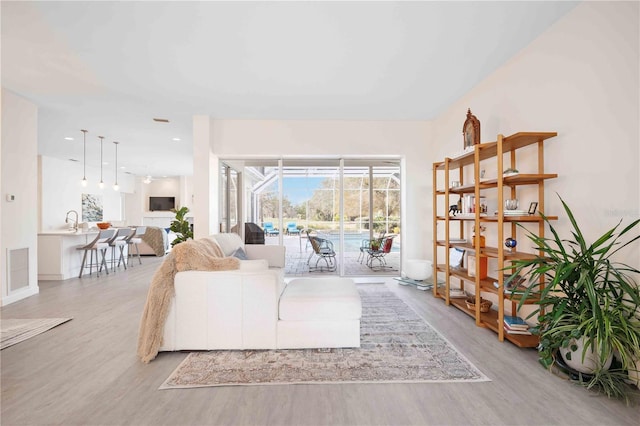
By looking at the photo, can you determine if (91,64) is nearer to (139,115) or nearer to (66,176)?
(139,115)

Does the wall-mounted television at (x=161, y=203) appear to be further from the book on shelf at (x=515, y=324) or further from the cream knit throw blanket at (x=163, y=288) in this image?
the book on shelf at (x=515, y=324)

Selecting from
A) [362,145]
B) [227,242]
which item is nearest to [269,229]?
[227,242]

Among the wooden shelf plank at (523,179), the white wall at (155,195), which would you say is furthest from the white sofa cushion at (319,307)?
the white wall at (155,195)

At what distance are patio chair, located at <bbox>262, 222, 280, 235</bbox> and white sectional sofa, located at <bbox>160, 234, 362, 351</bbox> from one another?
309 cm

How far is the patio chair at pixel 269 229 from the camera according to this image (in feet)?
18.6

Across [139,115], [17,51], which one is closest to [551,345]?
[17,51]

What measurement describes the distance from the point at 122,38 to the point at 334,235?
4.16m

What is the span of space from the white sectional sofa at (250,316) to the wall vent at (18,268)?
326 cm

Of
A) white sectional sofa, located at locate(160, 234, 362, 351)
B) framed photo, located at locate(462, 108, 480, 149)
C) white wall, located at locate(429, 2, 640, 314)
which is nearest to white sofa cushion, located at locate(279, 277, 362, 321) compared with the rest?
white sectional sofa, located at locate(160, 234, 362, 351)

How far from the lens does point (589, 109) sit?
8.01ft

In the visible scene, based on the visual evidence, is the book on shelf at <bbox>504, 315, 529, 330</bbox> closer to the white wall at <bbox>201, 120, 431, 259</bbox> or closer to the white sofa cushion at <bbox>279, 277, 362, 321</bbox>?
the white sofa cushion at <bbox>279, 277, 362, 321</bbox>

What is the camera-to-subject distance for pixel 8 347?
268 centimetres

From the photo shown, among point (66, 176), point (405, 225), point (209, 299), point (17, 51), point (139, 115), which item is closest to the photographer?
point (209, 299)

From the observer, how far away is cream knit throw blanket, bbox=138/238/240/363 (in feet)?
7.98
